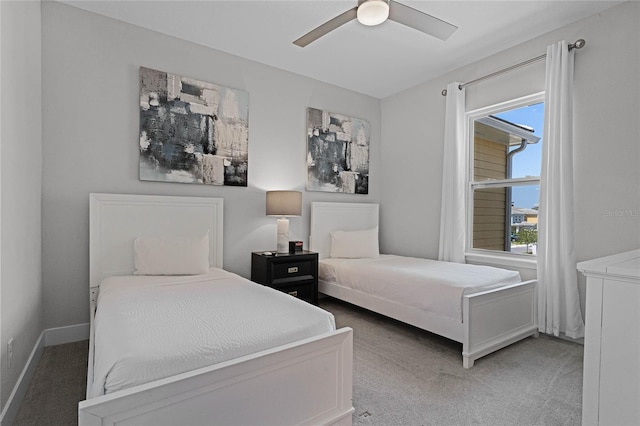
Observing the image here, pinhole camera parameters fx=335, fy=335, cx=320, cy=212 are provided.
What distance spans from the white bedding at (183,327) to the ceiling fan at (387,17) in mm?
1821

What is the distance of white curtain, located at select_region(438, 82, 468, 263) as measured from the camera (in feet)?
12.3

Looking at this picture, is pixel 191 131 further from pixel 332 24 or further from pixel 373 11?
pixel 373 11

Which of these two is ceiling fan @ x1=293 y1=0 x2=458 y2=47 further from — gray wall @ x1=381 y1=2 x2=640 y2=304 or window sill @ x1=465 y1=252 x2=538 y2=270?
window sill @ x1=465 y1=252 x2=538 y2=270

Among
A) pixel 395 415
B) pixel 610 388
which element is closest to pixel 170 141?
pixel 395 415

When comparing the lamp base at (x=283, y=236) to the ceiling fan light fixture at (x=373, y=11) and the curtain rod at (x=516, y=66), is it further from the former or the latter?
the curtain rod at (x=516, y=66)

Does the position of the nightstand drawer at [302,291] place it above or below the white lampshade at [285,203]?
below

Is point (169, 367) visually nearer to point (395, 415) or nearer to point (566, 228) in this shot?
point (395, 415)

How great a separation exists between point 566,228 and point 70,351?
412cm

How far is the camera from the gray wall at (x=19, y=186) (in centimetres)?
167

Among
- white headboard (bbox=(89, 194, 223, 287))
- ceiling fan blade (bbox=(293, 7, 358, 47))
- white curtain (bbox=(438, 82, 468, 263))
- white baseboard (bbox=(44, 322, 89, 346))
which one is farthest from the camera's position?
white curtain (bbox=(438, 82, 468, 263))

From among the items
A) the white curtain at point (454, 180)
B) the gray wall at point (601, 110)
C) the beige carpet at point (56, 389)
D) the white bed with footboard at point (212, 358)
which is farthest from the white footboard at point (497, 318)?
the beige carpet at point (56, 389)

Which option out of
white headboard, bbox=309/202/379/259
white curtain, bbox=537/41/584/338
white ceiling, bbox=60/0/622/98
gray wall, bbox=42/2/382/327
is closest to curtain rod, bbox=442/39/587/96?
white curtain, bbox=537/41/584/338

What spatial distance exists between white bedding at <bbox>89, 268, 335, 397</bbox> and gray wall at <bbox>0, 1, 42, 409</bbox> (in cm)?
44

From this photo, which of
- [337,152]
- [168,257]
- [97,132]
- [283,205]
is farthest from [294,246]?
[97,132]
